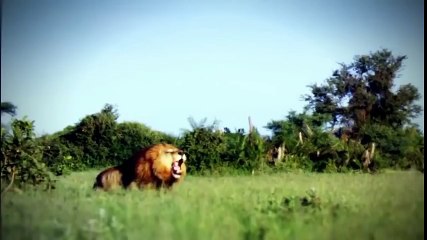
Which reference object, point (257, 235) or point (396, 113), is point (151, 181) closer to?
point (257, 235)

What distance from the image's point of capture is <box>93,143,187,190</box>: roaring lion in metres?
2.59

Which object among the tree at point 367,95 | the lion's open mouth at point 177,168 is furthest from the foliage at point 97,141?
the tree at point 367,95

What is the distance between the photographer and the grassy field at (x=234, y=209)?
7.66 ft

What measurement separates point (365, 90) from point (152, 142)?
3.67ft

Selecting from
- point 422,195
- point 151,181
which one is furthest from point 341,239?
point 151,181

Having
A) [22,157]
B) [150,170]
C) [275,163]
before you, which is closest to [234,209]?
[275,163]

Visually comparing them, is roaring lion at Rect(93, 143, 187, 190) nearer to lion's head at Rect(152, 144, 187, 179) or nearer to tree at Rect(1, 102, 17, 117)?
lion's head at Rect(152, 144, 187, 179)

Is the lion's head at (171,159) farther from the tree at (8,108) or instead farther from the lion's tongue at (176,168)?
the tree at (8,108)

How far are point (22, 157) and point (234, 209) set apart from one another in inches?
44.4

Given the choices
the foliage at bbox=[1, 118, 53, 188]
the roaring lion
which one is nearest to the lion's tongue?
the roaring lion

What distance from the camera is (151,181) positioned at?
2582mm

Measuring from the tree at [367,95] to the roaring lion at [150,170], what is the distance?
0.76m

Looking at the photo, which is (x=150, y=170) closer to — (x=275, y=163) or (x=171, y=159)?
(x=171, y=159)

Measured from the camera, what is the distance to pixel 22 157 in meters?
2.67
